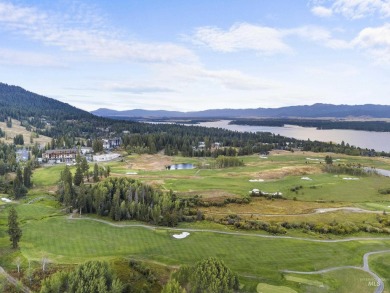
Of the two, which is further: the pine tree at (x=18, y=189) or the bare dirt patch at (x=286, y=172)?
the bare dirt patch at (x=286, y=172)

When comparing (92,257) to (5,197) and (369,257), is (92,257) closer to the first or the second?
(369,257)

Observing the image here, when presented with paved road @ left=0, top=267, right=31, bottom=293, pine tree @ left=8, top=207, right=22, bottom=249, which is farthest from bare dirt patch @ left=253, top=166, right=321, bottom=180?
paved road @ left=0, top=267, right=31, bottom=293

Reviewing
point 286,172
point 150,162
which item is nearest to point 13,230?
point 286,172

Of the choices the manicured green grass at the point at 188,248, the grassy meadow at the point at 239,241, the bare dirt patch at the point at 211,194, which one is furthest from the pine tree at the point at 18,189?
the bare dirt patch at the point at 211,194

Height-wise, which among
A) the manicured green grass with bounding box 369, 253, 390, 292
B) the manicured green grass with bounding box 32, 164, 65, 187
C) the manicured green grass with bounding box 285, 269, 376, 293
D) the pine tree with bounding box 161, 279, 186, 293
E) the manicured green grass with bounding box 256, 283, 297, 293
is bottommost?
the manicured green grass with bounding box 369, 253, 390, 292

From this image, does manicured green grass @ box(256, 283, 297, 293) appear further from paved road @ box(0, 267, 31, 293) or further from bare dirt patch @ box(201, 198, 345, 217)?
bare dirt patch @ box(201, 198, 345, 217)

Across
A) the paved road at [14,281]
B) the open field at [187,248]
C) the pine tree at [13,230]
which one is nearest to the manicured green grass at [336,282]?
the open field at [187,248]

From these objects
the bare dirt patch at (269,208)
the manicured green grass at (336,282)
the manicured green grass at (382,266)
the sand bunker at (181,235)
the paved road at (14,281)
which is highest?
the paved road at (14,281)

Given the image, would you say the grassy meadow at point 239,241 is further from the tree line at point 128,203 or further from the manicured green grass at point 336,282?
the tree line at point 128,203

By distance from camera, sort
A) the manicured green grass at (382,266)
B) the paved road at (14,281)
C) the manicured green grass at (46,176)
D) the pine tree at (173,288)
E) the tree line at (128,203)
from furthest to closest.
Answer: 1. the manicured green grass at (46,176)
2. the tree line at (128,203)
3. the manicured green grass at (382,266)
4. the paved road at (14,281)
5. the pine tree at (173,288)

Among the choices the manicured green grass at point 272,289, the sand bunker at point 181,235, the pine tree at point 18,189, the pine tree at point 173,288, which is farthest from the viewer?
the pine tree at point 18,189

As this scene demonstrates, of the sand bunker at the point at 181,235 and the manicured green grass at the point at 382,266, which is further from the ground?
the sand bunker at the point at 181,235
